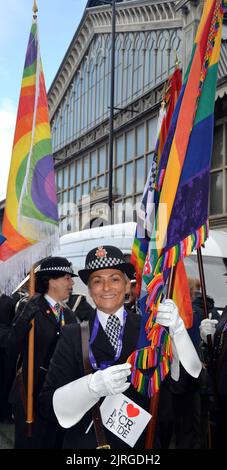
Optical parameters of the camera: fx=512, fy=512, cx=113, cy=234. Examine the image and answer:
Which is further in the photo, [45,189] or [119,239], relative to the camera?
[119,239]

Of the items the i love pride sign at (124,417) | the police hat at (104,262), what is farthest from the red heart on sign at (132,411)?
the police hat at (104,262)

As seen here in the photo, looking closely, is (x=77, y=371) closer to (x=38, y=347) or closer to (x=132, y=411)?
(x=132, y=411)

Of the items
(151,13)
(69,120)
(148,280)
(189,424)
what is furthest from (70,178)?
(148,280)

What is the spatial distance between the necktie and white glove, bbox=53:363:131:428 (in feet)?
1.00

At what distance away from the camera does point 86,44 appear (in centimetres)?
2831

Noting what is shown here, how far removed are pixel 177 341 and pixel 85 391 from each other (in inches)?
20.9

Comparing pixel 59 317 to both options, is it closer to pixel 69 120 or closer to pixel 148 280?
pixel 148 280

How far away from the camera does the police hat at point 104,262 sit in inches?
111

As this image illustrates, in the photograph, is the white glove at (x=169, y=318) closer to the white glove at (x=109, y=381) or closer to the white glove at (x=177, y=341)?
the white glove at (x=177, y=341)

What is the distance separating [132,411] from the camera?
8.07 feet

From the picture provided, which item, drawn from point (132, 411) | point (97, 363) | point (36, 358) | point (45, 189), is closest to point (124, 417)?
point (132, 411)

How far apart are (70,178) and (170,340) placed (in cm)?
2642

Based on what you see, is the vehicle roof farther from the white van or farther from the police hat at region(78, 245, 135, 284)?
the police hat at region(78, 245, 135, 284)

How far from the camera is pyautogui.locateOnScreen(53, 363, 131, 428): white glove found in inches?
91.2
